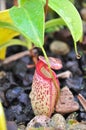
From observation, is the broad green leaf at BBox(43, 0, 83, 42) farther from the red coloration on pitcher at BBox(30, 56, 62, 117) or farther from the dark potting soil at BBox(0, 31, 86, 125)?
the dark potting soil at BBox(0, 31, 86, 125)

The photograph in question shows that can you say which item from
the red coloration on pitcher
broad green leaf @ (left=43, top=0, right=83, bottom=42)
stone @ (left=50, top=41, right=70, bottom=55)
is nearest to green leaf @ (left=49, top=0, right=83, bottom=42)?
broad green leaf @ (left=43, top=0, right=83, bottom=42)

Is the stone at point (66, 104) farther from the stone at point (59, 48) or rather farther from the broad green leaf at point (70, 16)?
the stone at point (59, 48)

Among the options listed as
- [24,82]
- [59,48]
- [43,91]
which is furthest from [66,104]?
[59,48]

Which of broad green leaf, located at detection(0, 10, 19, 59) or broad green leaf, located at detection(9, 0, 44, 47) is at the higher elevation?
broad green leaf, located at detection(9, 0, 44, 47)

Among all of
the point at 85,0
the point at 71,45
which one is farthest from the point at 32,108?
the point at 85,0

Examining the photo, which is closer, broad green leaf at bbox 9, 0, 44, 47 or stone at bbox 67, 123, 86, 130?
broad green leaf at bbox 9, 0, 44, 47

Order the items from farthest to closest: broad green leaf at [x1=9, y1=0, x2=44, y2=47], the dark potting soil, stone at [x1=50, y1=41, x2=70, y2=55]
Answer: stone at [x1=50, y1=41, x2=70, y2=55]
the dark potting soil
broad green leaf at [x1=9, y1=0, x2=44, y2=47]

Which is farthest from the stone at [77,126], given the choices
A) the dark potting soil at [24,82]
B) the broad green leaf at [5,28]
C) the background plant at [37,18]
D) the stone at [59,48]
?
the stone at [59,48]
